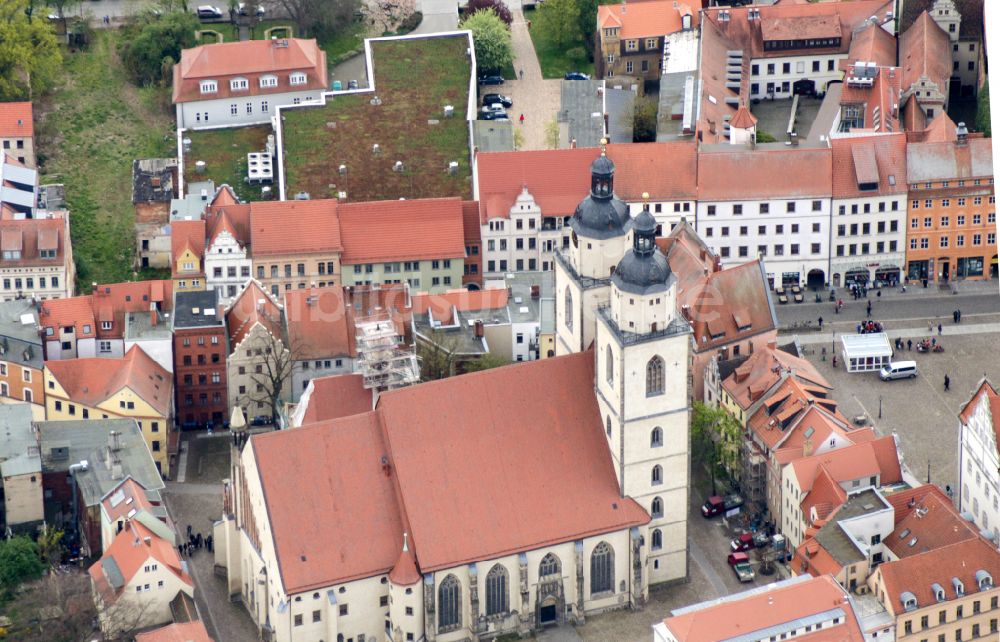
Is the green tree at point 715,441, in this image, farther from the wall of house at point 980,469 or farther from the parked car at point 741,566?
the wall of house at point 980,469

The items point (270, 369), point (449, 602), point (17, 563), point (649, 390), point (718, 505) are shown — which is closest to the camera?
point (649, 390)

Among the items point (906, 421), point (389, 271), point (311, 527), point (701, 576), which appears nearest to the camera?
point (311, 527)

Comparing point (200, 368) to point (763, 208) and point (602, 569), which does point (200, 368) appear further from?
point (763, 208)

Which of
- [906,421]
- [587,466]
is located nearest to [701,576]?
[587,466]

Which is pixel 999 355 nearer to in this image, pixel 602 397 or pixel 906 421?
pixel 906 421

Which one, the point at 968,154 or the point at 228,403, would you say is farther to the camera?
the point at 968,154

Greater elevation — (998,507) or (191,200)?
(191,200)

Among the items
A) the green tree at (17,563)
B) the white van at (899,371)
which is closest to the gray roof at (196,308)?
the green tree at (17,563)

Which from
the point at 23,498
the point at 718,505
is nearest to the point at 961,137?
the point at 718,505
